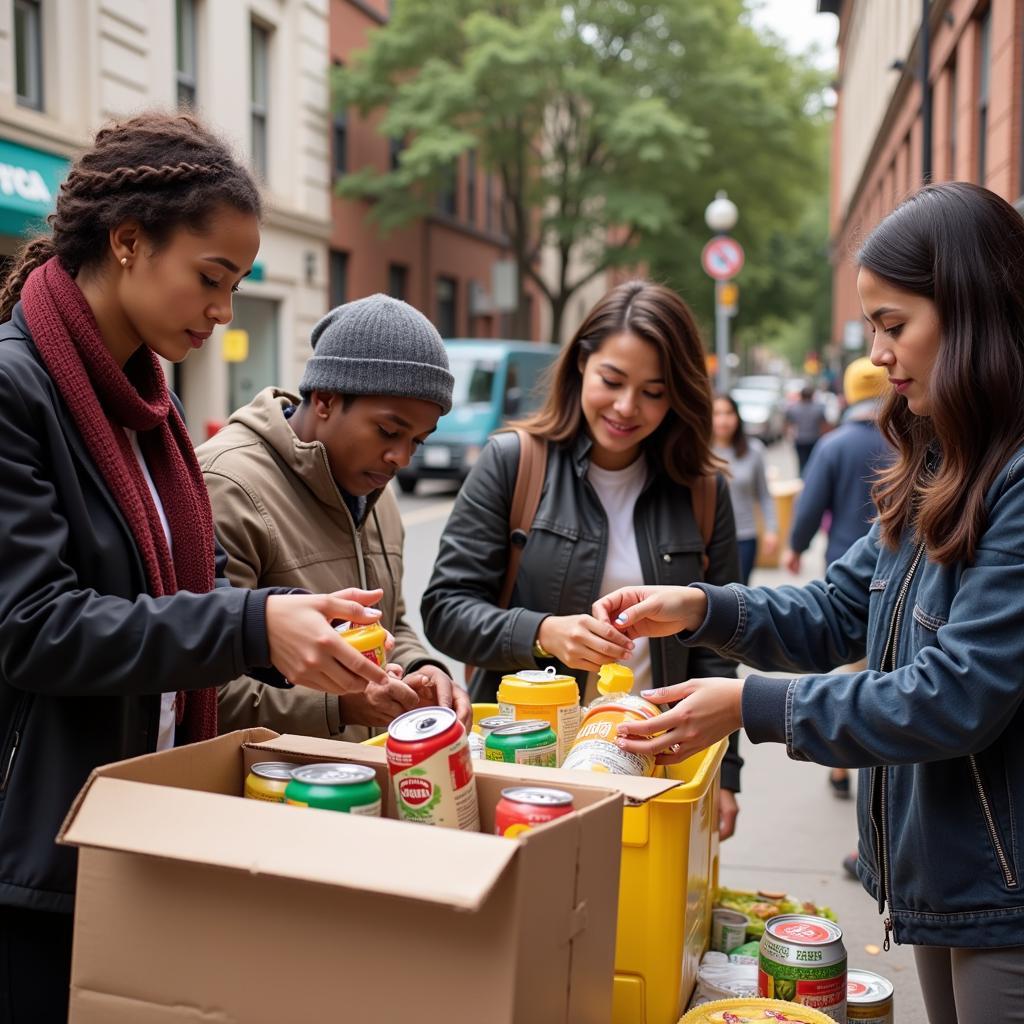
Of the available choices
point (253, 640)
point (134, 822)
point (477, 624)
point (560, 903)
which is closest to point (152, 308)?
point (253, 640)

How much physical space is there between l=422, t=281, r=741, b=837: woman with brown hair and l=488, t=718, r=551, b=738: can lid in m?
1.01

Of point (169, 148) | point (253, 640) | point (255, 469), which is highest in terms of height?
point (169, 148)

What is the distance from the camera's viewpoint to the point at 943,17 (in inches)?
563

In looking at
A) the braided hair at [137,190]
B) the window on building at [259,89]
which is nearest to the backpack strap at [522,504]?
the braided hair at [137,190]

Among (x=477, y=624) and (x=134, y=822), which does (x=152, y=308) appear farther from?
(x=477, y=624)

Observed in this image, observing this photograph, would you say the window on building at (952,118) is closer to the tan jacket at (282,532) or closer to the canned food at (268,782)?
the tan jacket at (282,532)

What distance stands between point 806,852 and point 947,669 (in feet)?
12.2

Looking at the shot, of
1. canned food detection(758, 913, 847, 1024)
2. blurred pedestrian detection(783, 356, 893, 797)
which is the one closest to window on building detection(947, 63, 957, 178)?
blurred pedestrian detection(783, 356, 893, 797)

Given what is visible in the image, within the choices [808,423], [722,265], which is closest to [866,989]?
[722,265]

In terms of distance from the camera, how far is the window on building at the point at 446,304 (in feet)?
95.0

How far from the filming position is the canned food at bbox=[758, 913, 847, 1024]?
87.9 inches

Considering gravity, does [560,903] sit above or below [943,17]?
below

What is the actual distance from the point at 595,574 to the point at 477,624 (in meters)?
0.37

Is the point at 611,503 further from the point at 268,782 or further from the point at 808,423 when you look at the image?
the point at 808,423
